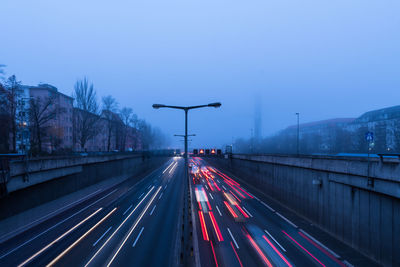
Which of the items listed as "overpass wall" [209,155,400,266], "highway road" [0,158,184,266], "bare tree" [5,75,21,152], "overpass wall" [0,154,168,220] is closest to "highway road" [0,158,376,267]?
"highway road" [0,158,184,266]

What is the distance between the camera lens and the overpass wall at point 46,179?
19109 mm

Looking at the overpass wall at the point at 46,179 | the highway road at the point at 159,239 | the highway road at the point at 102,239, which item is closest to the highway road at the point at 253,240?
the highway road at the point at 159,239

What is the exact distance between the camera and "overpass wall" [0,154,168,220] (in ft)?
62.7

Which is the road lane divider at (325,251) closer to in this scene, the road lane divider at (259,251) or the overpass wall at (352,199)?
the overpass wall at (352,199)

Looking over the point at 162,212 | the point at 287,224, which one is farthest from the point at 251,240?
the point at 162,212

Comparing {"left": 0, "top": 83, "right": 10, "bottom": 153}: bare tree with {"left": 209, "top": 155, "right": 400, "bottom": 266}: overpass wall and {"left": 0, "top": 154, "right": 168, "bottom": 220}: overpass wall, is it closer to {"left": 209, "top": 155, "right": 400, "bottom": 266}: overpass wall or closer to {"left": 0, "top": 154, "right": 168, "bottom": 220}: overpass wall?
{"left": 0, "top": 154, "right": 168, "bottom": 220}: overpass wall

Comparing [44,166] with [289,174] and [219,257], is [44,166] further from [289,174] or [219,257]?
[289,174]

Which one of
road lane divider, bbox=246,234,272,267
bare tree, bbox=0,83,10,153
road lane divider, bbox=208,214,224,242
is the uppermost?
bare tree, bbox=0,83,10,153

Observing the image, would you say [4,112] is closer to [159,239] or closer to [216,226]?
[159,239]

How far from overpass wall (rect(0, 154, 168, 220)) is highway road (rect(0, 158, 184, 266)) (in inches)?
114

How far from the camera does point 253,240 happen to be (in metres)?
17.8

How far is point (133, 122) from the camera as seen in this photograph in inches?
3329

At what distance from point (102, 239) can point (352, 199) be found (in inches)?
821

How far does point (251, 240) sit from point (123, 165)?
139 feet
